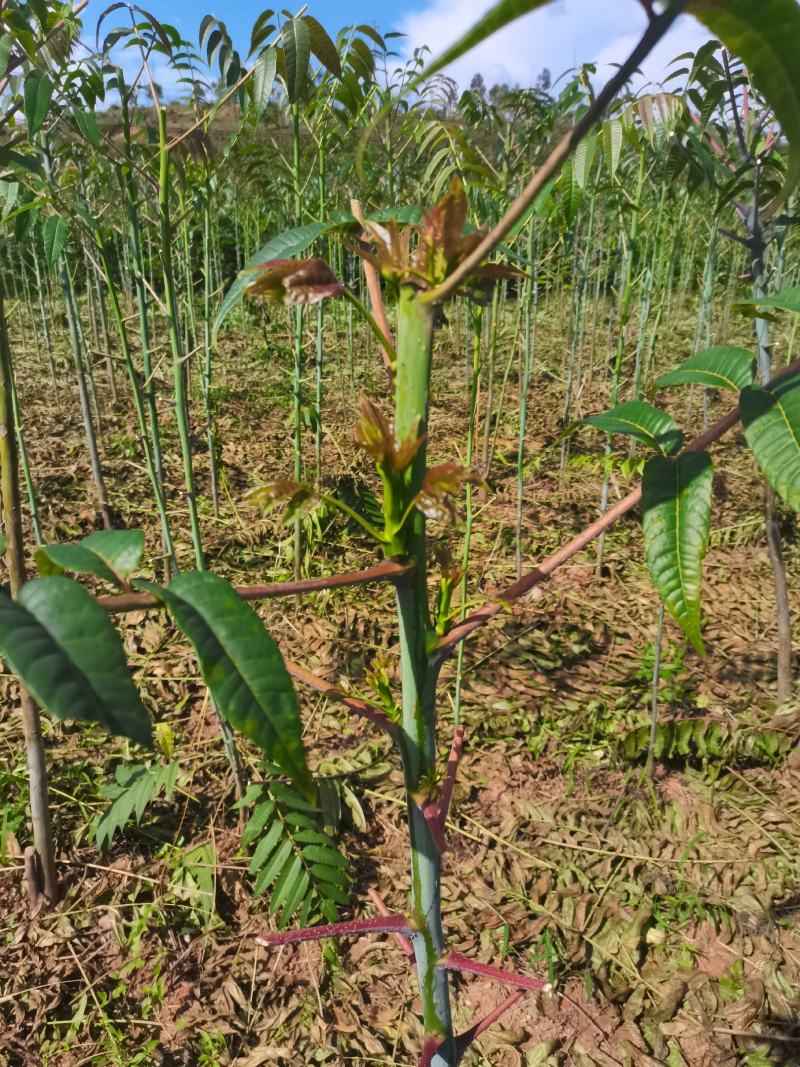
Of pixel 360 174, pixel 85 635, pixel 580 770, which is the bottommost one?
pixel 580 770

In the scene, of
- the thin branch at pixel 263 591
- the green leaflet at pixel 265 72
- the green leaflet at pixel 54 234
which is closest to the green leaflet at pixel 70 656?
the thin branch at pixel 263 591

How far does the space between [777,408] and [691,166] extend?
202 cm

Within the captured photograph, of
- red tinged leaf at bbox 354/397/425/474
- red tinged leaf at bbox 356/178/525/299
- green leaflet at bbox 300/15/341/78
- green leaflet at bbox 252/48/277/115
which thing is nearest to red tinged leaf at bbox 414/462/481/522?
red tinged leaf at bbox 354/397/425/474

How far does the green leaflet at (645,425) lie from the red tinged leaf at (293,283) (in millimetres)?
277

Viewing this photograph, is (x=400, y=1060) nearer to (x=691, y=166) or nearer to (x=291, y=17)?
(x=291, y=17)

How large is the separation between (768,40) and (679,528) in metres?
0.33

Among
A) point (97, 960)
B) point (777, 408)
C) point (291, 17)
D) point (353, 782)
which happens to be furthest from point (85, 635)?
point (353, 782)

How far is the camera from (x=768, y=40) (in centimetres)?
34

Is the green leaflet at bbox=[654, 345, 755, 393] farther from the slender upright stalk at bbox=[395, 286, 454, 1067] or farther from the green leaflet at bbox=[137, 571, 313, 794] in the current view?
the green leaflet at bbox=[137, 571, 313, 794]

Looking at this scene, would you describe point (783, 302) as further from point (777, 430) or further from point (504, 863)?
point (504, 863)

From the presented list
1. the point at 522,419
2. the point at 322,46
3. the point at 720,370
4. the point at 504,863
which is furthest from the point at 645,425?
the point at 522,419

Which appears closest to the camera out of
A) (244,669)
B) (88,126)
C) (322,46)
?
(244,669)

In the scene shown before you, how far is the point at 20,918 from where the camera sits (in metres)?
1.55

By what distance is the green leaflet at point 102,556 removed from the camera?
19.6 inches
